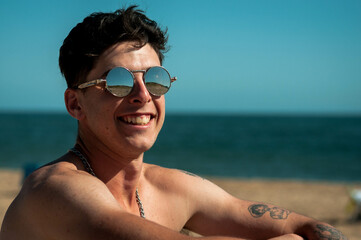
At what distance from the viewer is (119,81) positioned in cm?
207

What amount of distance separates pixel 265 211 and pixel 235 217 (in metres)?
0.19

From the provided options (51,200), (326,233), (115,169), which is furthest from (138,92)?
(326,233)

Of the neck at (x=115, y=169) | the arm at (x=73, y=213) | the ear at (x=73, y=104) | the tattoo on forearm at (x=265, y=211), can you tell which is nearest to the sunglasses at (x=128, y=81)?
the ear at (x=73, y=104)

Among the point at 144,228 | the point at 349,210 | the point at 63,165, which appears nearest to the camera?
the point at 144,228

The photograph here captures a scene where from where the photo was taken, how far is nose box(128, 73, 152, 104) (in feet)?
7.04

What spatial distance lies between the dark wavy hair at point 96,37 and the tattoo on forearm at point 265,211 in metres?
1.15

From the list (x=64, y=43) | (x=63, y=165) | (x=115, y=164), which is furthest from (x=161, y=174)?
(x=64, y=43)

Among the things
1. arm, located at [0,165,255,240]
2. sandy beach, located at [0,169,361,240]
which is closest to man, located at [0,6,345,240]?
arm, located at [0,165,255,240]

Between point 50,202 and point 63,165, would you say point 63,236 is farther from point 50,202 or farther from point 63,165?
point 63,165

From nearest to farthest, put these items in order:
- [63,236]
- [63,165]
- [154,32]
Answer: [63,236], [63,165], [154,32]

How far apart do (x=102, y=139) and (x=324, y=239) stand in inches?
52.0

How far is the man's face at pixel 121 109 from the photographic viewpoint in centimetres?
213

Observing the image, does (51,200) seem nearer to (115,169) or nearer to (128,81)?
(115,169)

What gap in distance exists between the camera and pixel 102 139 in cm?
220
